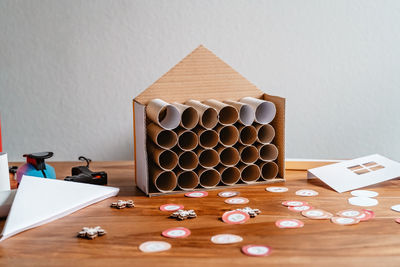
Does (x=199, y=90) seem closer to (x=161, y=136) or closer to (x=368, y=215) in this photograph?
(x=161, y=136)

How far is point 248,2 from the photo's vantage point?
198cm

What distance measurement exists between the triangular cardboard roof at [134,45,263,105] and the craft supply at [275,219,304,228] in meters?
0.44

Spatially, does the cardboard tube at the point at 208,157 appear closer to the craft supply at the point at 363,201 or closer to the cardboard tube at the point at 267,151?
the cardboard tube at the point at 267,151

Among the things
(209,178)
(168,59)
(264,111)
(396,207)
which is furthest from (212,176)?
(168,59)

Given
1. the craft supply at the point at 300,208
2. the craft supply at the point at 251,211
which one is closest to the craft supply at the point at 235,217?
the craft supply at the point at 251,211

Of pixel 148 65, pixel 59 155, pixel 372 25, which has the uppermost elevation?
pixel 372 25

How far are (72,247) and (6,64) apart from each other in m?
1.48

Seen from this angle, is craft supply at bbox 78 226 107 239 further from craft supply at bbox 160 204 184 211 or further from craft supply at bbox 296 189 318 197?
craft supply at bbox 296 189 318 197

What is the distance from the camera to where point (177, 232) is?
84 cm

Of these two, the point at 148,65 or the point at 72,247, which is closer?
the point at 72,247

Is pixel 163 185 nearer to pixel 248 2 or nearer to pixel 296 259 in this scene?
pixel 296 259

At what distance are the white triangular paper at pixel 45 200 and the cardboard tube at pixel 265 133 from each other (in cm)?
41

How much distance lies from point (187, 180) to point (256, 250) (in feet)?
1.40

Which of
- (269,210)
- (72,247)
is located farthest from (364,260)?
(72,247)
